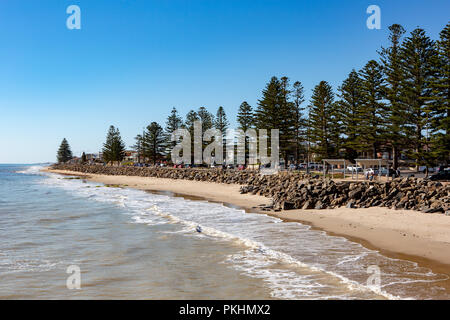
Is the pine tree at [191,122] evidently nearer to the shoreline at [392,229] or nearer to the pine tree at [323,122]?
the pine tree at [323,122]

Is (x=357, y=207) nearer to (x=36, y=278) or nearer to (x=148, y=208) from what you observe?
(x=148, y=208)

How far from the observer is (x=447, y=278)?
7.31m

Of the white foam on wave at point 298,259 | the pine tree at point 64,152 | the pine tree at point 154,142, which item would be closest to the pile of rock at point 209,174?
the pine tree at point 154,142

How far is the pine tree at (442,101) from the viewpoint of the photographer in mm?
30047

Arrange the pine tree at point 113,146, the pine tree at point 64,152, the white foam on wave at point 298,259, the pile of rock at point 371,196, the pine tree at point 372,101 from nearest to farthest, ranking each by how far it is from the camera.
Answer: the white foam on wave at point 298,259 < the pile of rock at point 371,196 < the pine tree at point 372,101 < the pine tree at point 113,146 < the pine tree at point 64,152

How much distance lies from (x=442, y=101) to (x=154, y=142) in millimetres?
60984

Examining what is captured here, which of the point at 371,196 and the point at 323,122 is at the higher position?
the point at 323,122

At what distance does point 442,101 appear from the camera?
31.0m

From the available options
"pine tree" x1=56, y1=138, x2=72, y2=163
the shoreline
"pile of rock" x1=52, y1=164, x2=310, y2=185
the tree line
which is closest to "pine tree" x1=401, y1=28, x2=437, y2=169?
the tree line

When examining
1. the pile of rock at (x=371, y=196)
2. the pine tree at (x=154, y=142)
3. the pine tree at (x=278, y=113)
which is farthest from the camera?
the pine tree at (x=154, y=142)

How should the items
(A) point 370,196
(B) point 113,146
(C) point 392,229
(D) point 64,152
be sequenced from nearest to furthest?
(C) point 392,229
(A) point 370,196
(B) point 113,146
(D) point 64,152

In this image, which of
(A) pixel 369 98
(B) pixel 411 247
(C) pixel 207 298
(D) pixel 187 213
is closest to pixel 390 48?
(A) pixel 369 98

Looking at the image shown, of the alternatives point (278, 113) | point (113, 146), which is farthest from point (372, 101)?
point (113, 146)

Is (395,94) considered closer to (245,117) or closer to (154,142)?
(245,117)
